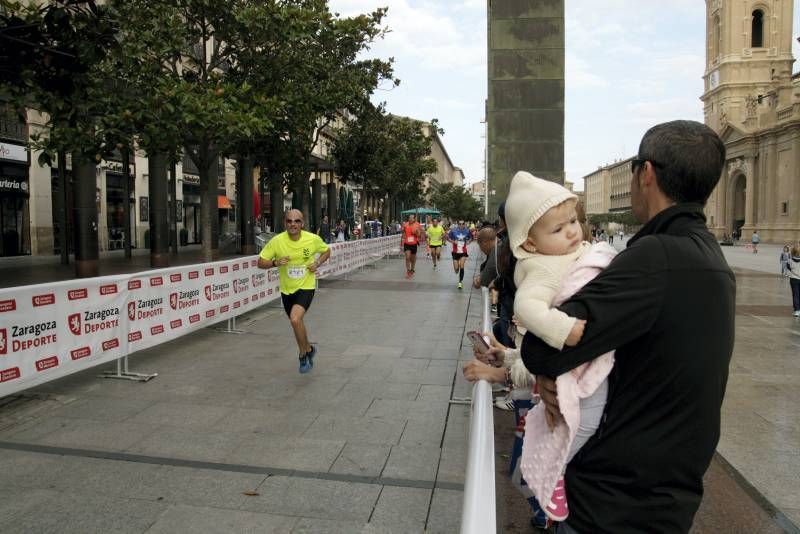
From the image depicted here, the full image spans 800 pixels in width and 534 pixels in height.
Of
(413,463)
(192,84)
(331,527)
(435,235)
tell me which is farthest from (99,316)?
(435,235)

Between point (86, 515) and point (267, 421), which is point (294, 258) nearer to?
point (267, 421)

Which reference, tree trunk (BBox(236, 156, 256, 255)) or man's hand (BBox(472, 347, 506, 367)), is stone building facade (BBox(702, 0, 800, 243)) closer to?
tree trunk (BBox(236, 156, 256, 255))

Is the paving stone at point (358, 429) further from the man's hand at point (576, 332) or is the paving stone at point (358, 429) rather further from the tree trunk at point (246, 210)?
the tree trunk at point (246, 210)

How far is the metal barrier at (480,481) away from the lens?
159 cm

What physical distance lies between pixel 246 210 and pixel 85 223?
1213 cm

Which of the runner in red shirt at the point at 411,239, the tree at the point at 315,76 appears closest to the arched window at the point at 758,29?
the tree at the point at 315,76

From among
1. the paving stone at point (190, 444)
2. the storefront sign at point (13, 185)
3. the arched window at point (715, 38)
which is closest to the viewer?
the paving stone at point (190, 444)

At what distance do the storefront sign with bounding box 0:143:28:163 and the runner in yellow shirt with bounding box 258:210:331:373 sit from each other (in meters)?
19.5

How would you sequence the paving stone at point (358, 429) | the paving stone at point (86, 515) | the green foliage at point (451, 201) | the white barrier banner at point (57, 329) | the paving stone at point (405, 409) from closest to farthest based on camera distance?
the paving stone at point (86, 515), the paving stone at point (358, 429), the white barrier banner at point (57, 329), the paving stone at point (405, 409), the green foliage at point (451, 201)

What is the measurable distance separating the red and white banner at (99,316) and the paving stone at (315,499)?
115 inches

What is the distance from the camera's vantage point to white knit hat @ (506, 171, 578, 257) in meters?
1.74

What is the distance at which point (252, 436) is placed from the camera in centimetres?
512

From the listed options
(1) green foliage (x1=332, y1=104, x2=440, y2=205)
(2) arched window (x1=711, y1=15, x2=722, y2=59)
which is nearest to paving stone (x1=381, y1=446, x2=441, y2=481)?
(1) green foliage (x1=332, y1=104, x2=440, y2=205)

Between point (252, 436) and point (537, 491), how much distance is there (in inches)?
150
